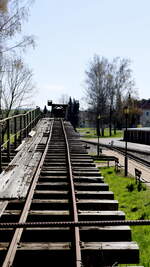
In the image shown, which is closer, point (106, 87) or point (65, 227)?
point (65, 227)

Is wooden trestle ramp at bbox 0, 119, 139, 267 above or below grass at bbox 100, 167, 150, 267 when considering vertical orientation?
above

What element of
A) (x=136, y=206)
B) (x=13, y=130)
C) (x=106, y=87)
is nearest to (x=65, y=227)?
(x=136, y=206)

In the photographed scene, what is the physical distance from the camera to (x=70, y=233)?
173 inches

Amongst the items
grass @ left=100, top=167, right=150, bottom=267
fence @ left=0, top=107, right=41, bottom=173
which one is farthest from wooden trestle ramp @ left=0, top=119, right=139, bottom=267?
fence @ left=0, top=107, right=41, bottom=173

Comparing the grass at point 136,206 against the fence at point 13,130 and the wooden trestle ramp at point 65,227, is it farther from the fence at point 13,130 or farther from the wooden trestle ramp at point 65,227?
the fence at point 13,130

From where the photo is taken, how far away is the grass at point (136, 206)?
713cm

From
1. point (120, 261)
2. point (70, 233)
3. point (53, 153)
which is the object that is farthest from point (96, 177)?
point (53, 153)

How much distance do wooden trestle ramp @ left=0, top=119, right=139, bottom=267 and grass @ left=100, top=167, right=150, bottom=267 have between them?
1530 mm

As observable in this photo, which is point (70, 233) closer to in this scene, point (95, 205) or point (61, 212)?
point (61, 212)

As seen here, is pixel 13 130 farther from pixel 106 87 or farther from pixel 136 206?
pixel 106 87

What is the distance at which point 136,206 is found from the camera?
12.1m

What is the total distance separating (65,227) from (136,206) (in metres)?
8.05

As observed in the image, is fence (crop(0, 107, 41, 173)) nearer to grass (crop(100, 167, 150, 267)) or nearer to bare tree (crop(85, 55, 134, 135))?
grass (crop(100, 167, 150, 267))

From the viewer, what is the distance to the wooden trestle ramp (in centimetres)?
374
